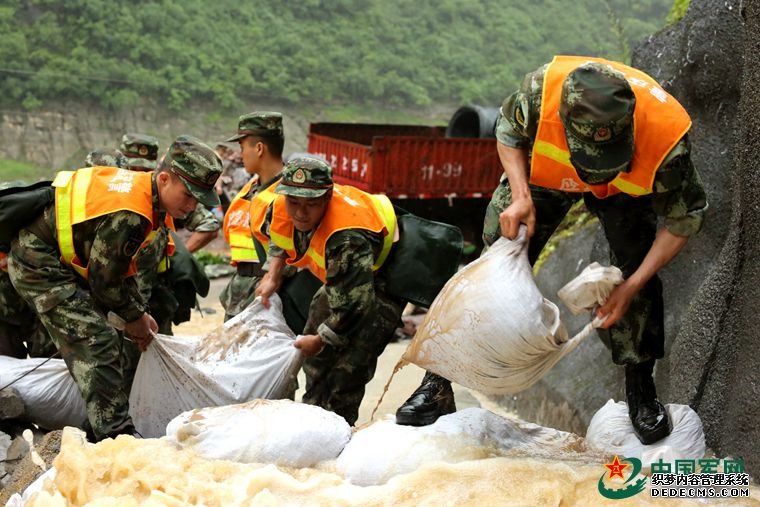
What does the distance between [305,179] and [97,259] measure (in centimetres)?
87

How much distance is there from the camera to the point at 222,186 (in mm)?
11570

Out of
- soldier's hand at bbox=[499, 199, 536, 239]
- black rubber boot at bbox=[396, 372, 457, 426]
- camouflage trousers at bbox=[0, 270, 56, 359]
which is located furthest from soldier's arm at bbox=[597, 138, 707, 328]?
camouflage trousers at bbox=[0, 270, 56, 359]

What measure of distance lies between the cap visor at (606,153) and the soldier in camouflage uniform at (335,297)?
4.14 feet

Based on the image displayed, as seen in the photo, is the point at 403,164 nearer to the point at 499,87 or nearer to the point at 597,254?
the point at 597,254

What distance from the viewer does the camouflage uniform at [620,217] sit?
303 centimetres

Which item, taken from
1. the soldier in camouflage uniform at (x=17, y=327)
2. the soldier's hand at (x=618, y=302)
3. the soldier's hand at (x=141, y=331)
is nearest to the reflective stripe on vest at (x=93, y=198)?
the soldier's hand at (x=141, y=331)

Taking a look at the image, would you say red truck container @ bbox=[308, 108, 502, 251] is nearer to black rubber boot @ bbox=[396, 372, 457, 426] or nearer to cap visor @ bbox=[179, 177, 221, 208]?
cap visor @ bbox=[179, 177, 221, 208]

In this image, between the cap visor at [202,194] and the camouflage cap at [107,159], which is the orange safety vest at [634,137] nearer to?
the cap visor at [202,194]

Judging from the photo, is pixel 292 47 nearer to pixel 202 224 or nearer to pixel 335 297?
pixel 202 224

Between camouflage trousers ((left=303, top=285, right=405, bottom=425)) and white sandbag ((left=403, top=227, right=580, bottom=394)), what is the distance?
3.58 feet


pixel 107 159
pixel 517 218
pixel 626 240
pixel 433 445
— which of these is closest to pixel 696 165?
pixel 626 240

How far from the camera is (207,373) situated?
375cm

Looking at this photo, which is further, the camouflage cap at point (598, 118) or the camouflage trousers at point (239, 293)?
the camouflage trousers at point (239, 293)

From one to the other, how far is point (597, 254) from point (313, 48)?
1723cm
